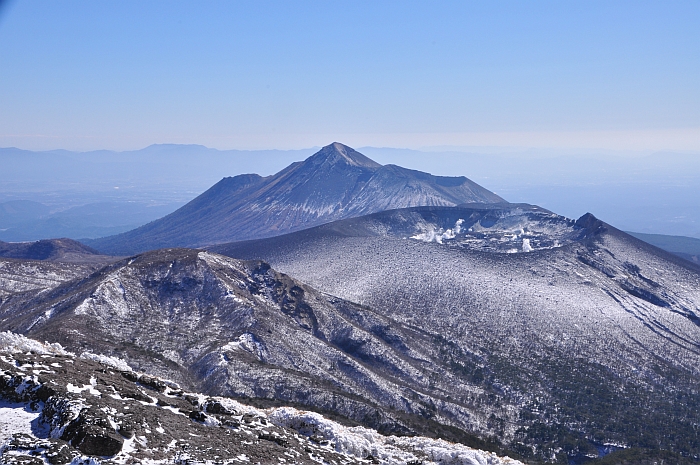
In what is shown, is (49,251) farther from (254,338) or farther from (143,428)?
(143,428)

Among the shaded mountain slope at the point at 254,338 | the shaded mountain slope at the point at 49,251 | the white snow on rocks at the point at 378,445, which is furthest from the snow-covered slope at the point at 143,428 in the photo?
the shaded mountain slope at the point at 49,251

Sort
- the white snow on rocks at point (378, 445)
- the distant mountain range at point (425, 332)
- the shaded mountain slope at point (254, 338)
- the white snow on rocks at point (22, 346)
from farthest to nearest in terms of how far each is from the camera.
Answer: the distant mountain range at point (425, 332)
the shaded mountain slope at point (254, 338)
the white snow on rocks at point (22, 346)
the white snow on rocks at point (378, 445)

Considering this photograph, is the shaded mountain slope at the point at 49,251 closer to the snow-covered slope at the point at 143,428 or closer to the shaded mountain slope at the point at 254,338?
the shaded mountain slope at the point at 254,338

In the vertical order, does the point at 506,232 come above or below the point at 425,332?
above

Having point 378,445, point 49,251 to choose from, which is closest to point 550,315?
point 378,445

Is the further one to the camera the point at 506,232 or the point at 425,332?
the point at 506,232

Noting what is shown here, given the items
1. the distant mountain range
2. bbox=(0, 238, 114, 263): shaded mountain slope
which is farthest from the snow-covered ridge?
bbox=(0, 238, 114, 263): shaded mountain slope

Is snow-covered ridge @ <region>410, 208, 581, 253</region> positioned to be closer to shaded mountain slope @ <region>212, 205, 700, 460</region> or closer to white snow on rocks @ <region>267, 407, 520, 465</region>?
shaded mountain slope @ <region>212, 205, 700, 460</region>

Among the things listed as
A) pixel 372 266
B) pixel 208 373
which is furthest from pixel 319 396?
pixel 372 266
